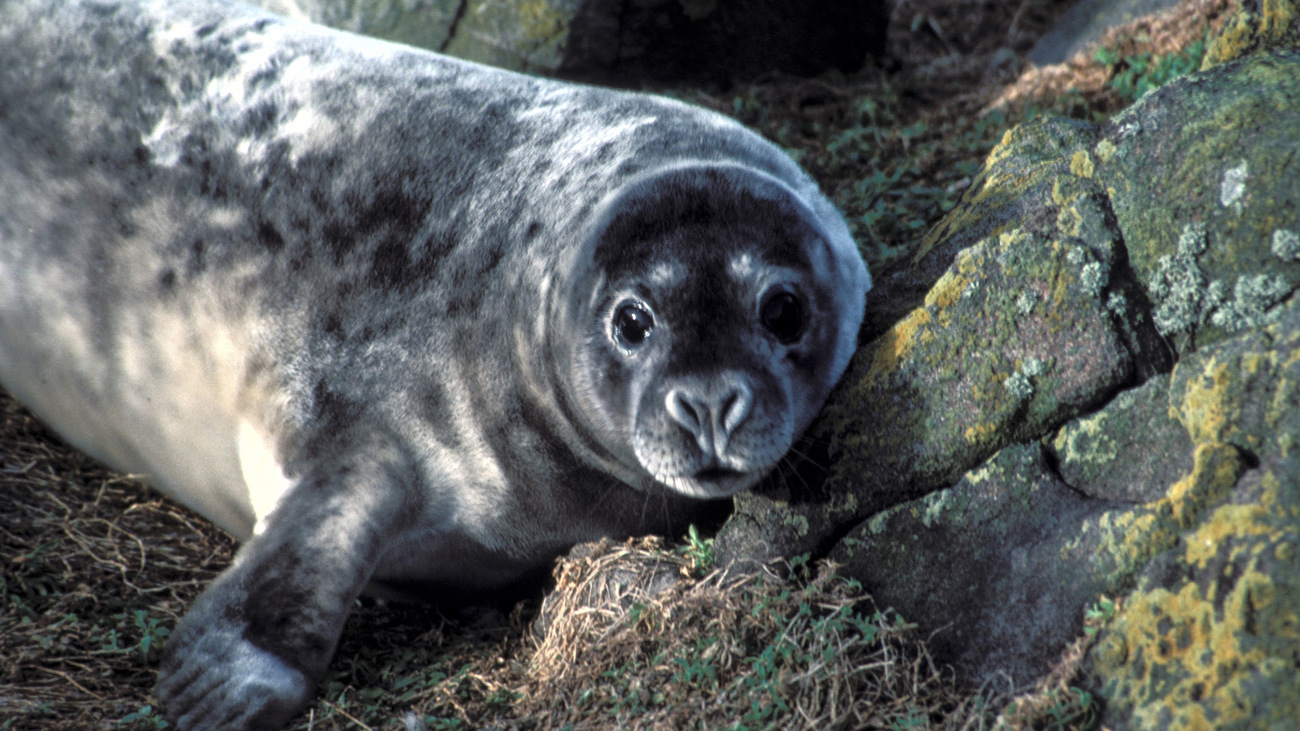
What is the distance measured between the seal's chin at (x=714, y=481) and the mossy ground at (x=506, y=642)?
0.25 meters

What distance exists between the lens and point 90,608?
11.8 feet

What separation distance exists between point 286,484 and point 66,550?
954 mm

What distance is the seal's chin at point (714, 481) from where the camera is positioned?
293 centimetres

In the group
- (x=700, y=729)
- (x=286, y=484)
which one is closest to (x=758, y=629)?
(x=700, y=729)

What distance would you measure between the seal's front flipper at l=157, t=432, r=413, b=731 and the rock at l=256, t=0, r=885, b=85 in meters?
3.79

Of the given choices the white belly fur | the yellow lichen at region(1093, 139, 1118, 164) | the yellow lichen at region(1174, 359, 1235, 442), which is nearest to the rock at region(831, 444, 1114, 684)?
the yellow lichen at region(1174, 359, 1235, 442)

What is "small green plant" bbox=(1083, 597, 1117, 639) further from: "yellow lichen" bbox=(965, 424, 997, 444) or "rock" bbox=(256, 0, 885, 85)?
"rock" bbox=(256, 0, 885, 85)

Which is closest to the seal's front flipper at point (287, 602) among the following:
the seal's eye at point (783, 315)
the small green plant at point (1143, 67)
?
the seal's eye at point (783, 315)

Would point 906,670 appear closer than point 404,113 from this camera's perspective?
Yes

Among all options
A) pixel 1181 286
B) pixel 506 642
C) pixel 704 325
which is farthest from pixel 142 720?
pixel 1181 286

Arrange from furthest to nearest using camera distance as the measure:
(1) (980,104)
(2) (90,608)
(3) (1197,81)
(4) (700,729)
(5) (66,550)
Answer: (1) (980,104), (5) (66,550), (2) (90,608), (3) (1197,81), (4) (700,729)

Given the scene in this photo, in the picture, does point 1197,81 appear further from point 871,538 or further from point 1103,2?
point 1103,2

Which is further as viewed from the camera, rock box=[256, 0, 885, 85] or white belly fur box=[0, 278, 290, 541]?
rock box=[256, 0, 885, 85]

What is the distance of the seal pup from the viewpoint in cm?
308
